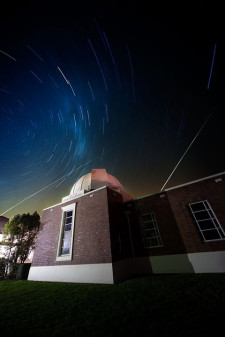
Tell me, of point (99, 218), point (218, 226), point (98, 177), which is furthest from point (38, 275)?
point (218, 226)

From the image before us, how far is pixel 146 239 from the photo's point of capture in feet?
35.2

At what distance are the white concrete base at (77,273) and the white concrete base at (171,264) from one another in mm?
3530

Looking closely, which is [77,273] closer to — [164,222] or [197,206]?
[164,222]

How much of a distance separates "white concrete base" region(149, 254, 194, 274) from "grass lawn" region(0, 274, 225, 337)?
2.83m

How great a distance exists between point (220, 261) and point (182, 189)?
483 cm

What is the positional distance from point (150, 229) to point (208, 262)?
12.8 feet

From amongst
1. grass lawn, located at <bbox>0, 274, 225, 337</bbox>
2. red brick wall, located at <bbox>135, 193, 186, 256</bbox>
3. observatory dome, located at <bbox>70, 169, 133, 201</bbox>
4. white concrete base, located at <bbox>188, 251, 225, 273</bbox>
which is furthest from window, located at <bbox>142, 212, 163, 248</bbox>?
observatory dome, located at <bbox>70, 169, 133, 201</bbox>

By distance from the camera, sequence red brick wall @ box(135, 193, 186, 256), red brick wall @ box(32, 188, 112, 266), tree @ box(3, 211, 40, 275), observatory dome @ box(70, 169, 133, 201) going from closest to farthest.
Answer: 1. red brick wall @ box(32, 188, 112, 266)
2. red brick wall @ box(135, 193, 186, 256)
3. tree @ box(3, 211, 40, 275)
4. observatory dome @ box(70, 169, 133, 201)

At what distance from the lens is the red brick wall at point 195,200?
28.9ft

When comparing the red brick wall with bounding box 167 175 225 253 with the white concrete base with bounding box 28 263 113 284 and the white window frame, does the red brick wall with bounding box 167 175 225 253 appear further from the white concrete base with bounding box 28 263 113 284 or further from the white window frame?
the white window frame

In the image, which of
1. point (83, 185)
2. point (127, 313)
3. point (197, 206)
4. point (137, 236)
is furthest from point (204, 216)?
point (83, 185)

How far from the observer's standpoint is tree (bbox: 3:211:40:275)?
15.8 metres

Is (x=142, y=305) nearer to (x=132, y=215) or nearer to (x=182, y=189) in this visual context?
(x=132, y=215)

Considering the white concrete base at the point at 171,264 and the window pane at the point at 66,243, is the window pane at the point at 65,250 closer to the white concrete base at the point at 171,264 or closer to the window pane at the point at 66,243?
the window pane at the point at 66,243
